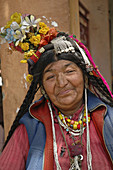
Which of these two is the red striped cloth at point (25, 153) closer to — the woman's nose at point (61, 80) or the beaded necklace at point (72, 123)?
the beaded necklace at point (72, 123)

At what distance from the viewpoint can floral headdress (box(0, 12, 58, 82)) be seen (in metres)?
1.57

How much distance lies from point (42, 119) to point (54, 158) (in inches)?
11.8

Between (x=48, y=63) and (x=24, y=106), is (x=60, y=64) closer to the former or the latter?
(x=48, y=63)

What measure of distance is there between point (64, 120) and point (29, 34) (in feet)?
2.34

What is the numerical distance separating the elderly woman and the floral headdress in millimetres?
38

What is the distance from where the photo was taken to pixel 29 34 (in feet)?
5.28

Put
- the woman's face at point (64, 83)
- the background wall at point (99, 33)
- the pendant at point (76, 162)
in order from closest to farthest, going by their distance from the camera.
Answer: the pendant at point (76, 162)
the woman's face at point (64, 83)
the background wall at point (99, 33)

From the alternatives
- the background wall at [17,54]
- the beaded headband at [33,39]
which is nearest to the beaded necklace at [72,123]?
the beaded headband at [33,39]

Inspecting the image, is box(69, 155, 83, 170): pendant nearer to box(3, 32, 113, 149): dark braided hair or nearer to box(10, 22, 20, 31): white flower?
box(3, 32, 113, 149): dark braided hair

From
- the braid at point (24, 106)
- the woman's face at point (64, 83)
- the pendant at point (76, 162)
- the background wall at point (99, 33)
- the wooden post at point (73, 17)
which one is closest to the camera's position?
the pendant at point (76, 162)

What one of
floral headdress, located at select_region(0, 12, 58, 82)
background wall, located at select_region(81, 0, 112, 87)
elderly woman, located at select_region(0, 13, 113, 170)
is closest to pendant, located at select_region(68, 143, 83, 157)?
elderly woman, located at select_region(0, 13, 113, 170)

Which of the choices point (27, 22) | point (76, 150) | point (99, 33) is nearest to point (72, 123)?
point (76, 150)

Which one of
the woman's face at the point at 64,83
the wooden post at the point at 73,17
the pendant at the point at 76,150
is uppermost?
the wooden post at the point at 73,17

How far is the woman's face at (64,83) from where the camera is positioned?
152 centimetres
